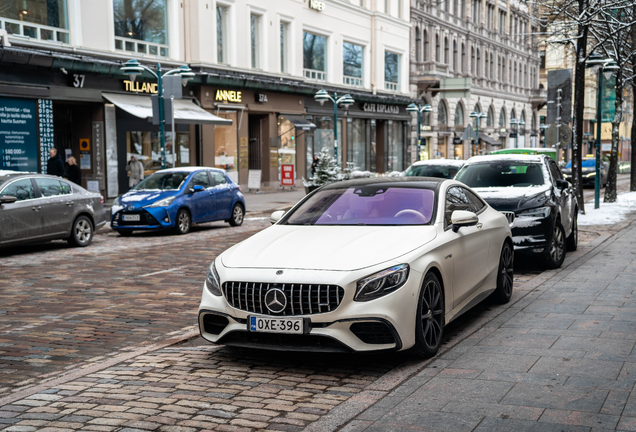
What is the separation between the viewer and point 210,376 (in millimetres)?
5656

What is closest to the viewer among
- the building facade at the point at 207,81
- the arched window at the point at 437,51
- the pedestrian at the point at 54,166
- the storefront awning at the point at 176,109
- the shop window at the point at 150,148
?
the pedestrian at the point at 54,166

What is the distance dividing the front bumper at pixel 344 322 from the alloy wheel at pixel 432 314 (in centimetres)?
26

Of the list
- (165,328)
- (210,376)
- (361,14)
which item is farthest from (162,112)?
(361,14)

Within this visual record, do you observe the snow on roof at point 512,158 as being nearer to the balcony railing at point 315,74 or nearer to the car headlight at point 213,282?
the car headlight at point 213,282

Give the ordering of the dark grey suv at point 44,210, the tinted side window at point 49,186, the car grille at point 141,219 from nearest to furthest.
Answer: the dark grey suv at point 44,210
the tinted side window at point 49,186
the car grille at point 141,219

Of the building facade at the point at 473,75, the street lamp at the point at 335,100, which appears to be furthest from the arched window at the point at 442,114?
the street lamp at the point at 335,100

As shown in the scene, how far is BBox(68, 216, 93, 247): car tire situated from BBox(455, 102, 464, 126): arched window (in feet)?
153

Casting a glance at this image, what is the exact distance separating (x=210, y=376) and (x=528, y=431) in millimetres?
2369

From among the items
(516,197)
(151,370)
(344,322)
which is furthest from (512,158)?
(151,370)

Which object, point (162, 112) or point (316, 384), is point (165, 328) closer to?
point (316, 384)

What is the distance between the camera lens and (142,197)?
17.2 meters

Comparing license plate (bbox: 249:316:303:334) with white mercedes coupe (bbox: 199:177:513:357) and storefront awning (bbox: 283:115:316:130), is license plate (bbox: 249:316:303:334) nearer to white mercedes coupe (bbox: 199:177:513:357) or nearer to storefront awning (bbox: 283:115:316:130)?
white mercedes coupe (bbox: 199:177:513:357)

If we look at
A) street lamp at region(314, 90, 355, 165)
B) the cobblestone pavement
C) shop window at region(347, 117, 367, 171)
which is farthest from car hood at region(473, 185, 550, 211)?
shop window at region(347, 117, 367, 171)

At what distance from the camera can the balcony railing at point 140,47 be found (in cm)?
2670
